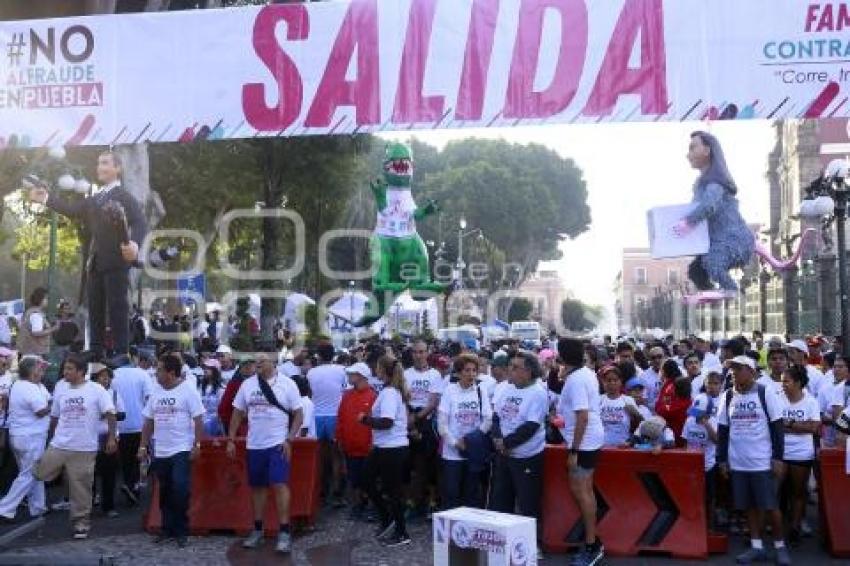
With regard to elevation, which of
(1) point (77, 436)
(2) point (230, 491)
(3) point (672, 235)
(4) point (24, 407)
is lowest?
(2) point (230, 491)

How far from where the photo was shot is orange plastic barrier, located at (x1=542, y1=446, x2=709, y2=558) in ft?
26.2

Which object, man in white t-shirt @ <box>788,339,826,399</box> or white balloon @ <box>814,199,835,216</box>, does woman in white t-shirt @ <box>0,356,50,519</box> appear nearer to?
man in white t-shirt @ <box>788,339,826,399</box>

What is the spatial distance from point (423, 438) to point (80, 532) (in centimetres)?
353

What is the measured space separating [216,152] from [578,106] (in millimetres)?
19418

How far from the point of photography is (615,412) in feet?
28.2

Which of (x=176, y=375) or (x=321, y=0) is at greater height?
(x=321, y=0)

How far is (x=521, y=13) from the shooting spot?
671 centimetres

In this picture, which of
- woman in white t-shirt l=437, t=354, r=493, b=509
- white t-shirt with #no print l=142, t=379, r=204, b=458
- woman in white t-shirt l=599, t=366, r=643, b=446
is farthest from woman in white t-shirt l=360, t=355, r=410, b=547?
woman in white t-shirt l=599, t=366, r=643, b=446

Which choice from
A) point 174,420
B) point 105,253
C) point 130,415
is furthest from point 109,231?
point 130,415

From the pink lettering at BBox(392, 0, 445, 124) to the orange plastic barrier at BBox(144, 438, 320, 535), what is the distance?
149 inches

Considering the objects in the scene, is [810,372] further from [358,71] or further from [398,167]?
[358,71]

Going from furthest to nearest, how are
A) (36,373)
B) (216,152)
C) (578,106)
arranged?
(216,152), (36,373), (578,106)

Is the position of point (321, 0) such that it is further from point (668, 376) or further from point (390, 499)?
point (668, 376)

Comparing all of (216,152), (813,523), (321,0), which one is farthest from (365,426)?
(216,152)
